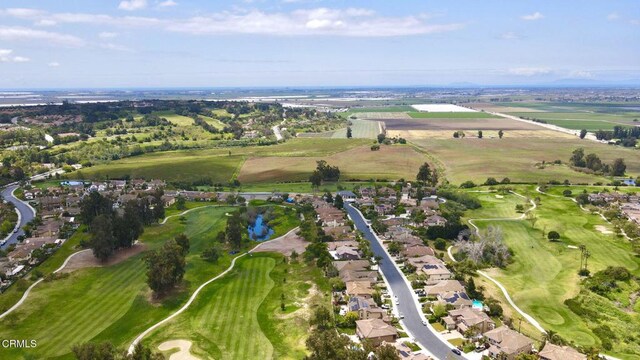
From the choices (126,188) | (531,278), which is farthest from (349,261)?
(126,188)

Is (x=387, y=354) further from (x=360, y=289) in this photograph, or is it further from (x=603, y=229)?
(x=603, y=229)

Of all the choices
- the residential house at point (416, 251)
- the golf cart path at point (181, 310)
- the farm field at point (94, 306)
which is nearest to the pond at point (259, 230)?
Answer: the golf cart path at point (181, 310)

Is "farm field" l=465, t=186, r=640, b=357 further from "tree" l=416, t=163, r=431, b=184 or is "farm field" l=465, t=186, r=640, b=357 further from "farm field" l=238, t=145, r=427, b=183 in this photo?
"farm field" l=238, t=145, r=427, b=183

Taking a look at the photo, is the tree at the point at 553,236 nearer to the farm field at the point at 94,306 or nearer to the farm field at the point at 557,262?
the farm field at the point at 557,262

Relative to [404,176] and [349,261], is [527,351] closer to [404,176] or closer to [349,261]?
[349,261]

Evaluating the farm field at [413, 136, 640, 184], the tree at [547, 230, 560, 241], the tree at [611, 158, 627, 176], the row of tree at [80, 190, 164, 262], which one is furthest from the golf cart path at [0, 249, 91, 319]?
the tree at [611, 158, 627, 176]
